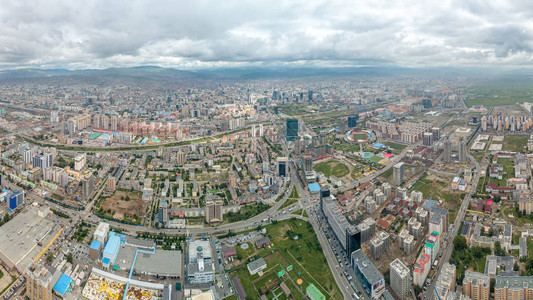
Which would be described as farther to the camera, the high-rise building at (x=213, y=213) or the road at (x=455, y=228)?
the high-rise building at (x=213, y=213)

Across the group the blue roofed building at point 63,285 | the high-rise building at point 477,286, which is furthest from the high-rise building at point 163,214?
the high-rise building at point 477,286

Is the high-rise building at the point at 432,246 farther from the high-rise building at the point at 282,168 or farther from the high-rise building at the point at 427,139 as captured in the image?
the high-rise building at the point at 427,139

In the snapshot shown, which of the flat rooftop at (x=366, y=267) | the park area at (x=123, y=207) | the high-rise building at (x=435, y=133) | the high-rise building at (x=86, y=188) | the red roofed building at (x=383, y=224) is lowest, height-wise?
the flat rooftop at (x=366, y=267)

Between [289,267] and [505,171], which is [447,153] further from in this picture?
[289,267]

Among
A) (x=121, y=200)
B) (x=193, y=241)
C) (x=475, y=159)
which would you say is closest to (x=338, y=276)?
(x=193, y=241)

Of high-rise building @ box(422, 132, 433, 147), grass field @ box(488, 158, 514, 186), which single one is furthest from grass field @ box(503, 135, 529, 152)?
high-rise building @ box(422, 132, 433, 147)

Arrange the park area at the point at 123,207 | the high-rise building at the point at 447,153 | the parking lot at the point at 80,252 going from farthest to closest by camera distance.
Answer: the high-rise building at the point at 447,153 → the park area at the point at 123,207 → the parking lot at the point at 80,252

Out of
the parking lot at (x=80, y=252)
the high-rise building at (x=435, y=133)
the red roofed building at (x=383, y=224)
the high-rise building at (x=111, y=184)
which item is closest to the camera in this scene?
the parking lot at (x=80, y=252)
